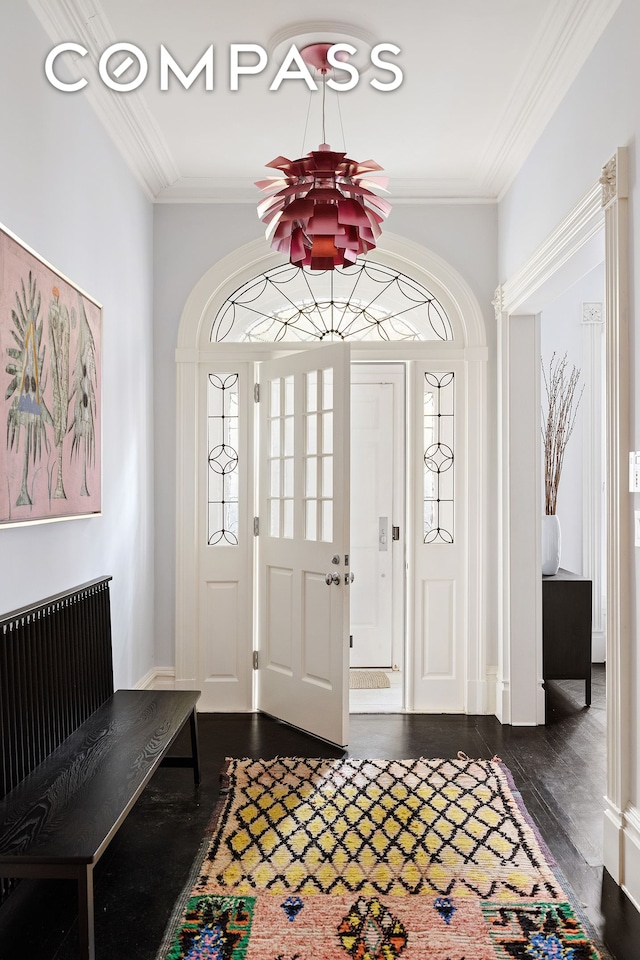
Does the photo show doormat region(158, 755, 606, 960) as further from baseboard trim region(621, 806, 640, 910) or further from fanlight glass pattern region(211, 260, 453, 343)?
fanlight glass pattern region(211, 260, 453, 343)

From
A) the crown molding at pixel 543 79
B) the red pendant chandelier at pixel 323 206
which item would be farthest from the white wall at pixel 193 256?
the red pendant chandelier at pixel 323 206

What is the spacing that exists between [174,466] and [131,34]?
2.27 metres

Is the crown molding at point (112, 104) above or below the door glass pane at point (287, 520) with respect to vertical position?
above

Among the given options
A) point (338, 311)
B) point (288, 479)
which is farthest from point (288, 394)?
point (338, 311)

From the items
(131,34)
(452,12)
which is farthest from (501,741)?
(131,34)

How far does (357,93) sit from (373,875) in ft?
10.6

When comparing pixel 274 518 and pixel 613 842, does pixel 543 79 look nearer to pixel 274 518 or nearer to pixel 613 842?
pixel 274 518

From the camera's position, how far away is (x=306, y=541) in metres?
4.15

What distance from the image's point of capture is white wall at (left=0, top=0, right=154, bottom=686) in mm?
2523

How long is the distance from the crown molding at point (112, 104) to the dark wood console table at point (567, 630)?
3.29 meters

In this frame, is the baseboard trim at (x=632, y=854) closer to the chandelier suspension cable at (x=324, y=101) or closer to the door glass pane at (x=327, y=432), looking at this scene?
the door glass pane at (x=327, y=432)

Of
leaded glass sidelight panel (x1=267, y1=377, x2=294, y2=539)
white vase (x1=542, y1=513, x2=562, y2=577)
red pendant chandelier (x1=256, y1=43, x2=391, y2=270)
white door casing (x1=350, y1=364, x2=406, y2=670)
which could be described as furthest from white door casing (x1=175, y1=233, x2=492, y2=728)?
red pendant chandelier (x1=256, y1=43, x2=391, y2=270)

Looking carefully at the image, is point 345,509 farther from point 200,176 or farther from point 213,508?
point 200,176

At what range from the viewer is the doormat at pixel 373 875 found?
221 cm
